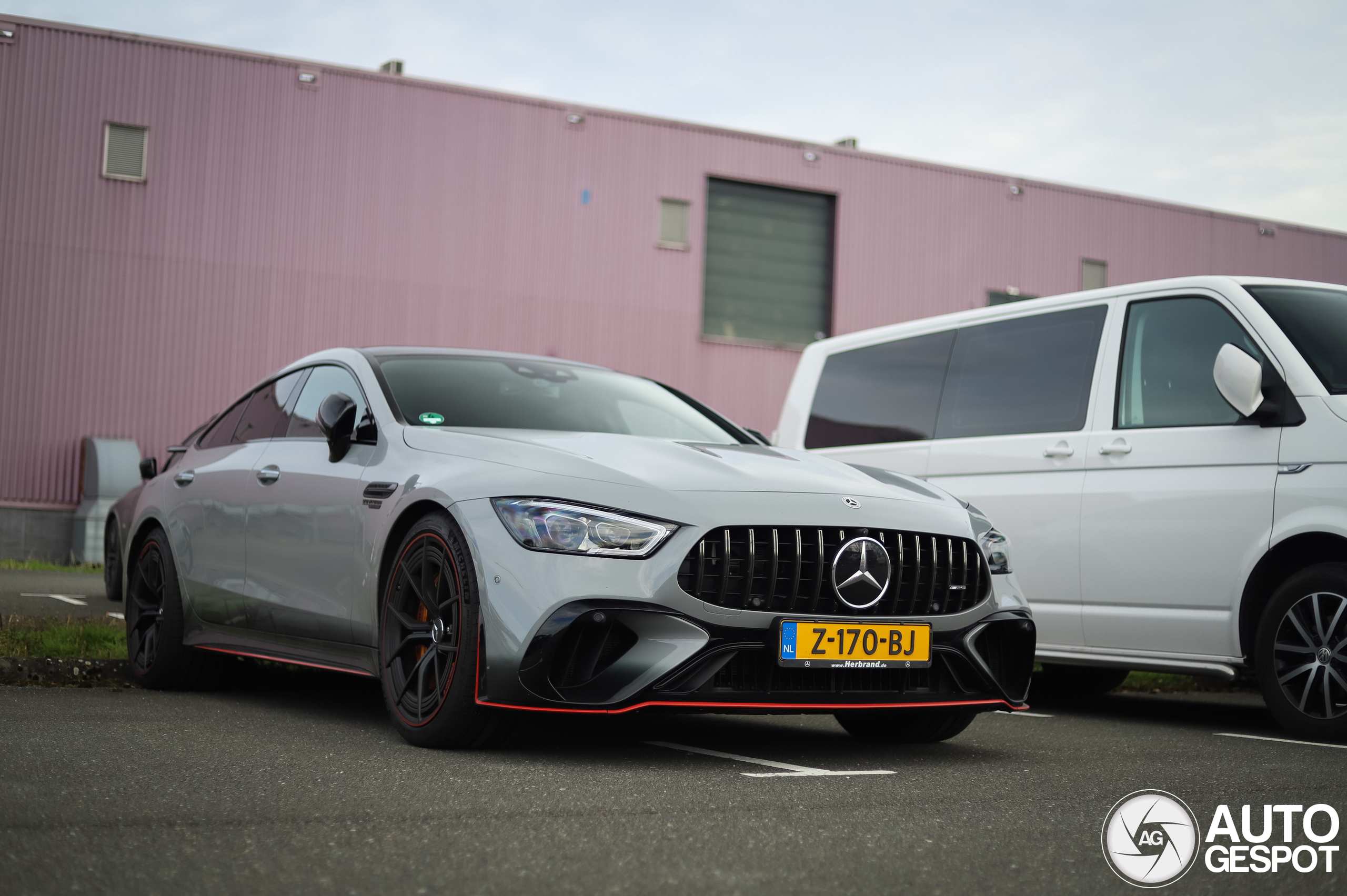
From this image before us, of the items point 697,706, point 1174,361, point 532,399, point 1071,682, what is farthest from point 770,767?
point 1071,682

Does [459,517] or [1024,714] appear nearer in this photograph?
[459,517]

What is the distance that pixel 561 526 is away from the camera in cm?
434

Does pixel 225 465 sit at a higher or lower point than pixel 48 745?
higher

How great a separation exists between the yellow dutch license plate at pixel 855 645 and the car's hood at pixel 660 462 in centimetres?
46

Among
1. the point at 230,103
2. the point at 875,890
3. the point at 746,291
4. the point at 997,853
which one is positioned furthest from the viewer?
the point at 746,291

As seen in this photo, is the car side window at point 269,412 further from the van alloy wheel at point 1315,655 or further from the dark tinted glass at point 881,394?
the van alloy wheel at point 1315,655

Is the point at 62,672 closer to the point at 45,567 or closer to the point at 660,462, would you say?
the point at 660,462

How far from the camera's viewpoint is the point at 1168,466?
6.41 meters

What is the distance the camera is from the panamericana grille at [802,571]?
436 cm

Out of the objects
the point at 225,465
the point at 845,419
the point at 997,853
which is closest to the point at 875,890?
the point at 997,853

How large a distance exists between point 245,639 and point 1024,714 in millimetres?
3697

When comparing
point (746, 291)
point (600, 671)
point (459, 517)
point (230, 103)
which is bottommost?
point (600, 671)

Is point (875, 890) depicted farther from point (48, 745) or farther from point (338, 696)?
point (338, 696)

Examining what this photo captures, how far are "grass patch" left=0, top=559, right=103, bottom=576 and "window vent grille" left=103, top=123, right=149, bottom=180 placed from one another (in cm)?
631
